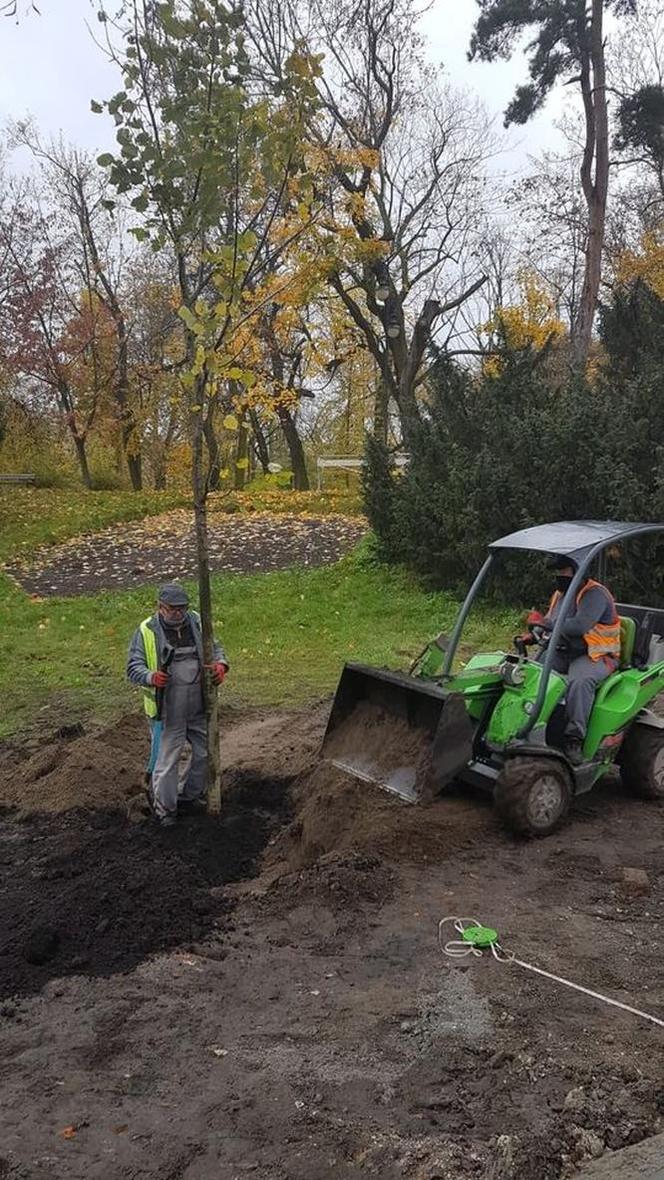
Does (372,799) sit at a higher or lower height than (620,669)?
lower

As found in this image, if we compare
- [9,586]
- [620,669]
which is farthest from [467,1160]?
[9,586]

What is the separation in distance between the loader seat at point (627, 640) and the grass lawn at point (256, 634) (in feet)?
13.6

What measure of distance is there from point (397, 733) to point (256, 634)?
7243 millimetres

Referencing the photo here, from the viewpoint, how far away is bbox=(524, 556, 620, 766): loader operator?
672 cm

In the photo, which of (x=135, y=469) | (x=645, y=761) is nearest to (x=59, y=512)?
(x=135, y=469)

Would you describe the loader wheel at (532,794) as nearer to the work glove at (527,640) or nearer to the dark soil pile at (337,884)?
the dark soil pile at (337,884)

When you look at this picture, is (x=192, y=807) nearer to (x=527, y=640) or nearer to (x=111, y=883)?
(x=111, y=883)

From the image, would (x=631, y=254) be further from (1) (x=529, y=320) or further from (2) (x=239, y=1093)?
(2) (x=239, y=1093)

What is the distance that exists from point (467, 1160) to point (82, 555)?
17577 millimetres

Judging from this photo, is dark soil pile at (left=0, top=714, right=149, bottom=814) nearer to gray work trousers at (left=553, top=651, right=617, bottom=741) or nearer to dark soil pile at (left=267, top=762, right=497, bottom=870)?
dark soil pile at (left=267, top=762, right=497, bottom=870)

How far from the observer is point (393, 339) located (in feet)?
87.4

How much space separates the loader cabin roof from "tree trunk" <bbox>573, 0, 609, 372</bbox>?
14.0 m

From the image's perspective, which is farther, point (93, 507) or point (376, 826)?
point (93, 507)

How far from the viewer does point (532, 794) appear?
636cm
